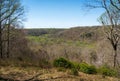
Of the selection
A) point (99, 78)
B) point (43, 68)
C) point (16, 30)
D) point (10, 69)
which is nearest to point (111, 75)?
point (99, 78)

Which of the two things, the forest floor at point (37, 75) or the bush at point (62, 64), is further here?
the bush at point (62, 64)

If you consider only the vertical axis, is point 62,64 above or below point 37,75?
above

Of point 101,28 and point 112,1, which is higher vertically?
point 112,1

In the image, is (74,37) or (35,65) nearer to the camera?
(35,65)

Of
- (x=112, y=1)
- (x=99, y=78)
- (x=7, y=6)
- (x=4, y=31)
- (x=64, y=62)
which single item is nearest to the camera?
(x=99, y=78)

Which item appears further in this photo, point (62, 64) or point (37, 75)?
point (62, 64)

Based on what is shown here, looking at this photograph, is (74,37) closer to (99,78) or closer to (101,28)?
(101,28)

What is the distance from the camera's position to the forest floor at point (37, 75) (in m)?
9.75

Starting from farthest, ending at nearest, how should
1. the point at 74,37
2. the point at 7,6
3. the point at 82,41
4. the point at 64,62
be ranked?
1. the point at 74,37
2. the point at 82,41
3. the point at 7,6
4. the point at 64,62

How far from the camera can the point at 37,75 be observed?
34.0 feet

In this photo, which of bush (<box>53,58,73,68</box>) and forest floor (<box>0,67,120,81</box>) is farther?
bush (<box>53,58,73,68</box>)

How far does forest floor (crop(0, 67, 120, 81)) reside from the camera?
32.0ft

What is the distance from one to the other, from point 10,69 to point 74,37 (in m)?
75.7

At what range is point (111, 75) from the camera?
1202 centimetres
